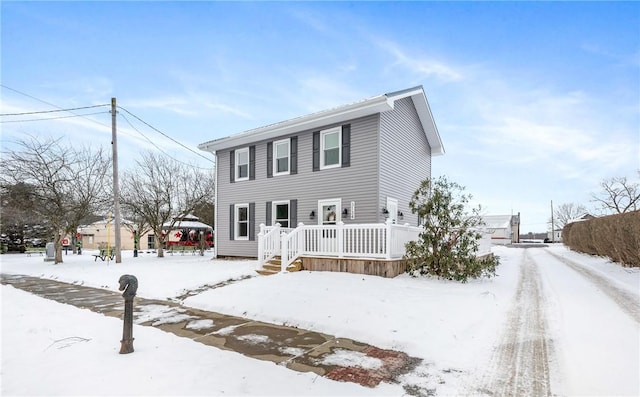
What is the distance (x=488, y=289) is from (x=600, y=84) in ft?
31.9

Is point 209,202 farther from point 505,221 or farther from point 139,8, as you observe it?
point 505,221

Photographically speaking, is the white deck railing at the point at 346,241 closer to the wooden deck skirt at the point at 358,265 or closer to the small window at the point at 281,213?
the wooden deck skirt at the point at 358,265

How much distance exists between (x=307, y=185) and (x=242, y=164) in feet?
13.0

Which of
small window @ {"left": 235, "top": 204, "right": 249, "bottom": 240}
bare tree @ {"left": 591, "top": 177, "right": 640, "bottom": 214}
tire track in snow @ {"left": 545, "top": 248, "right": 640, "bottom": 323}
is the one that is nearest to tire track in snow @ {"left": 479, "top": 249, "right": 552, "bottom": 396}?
tire track in snow @ {"left": 545, "top": 248, "right": 640, "bottom": 323}

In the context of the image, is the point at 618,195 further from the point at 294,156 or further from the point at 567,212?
the point at 294,156

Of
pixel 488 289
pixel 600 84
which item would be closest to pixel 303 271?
pixel 488 289

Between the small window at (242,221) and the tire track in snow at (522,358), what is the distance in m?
10.7

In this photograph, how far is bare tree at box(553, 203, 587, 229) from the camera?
55.2m

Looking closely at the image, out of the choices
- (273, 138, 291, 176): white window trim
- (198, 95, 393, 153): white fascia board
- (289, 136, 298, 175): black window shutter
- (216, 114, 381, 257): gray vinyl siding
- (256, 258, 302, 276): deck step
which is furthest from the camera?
(273, 138, 291, 176): white window trim

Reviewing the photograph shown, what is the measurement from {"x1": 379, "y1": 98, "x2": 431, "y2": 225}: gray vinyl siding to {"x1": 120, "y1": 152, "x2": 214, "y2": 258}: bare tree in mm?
12176

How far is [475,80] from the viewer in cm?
1299

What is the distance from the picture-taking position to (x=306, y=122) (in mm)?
11719

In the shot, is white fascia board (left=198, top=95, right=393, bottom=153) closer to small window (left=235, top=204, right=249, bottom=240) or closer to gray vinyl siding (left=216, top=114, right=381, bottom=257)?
gray vinyl siding (left=216, top=114, right=381, bottom=257)

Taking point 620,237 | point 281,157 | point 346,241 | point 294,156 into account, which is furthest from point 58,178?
→ point 620,237
